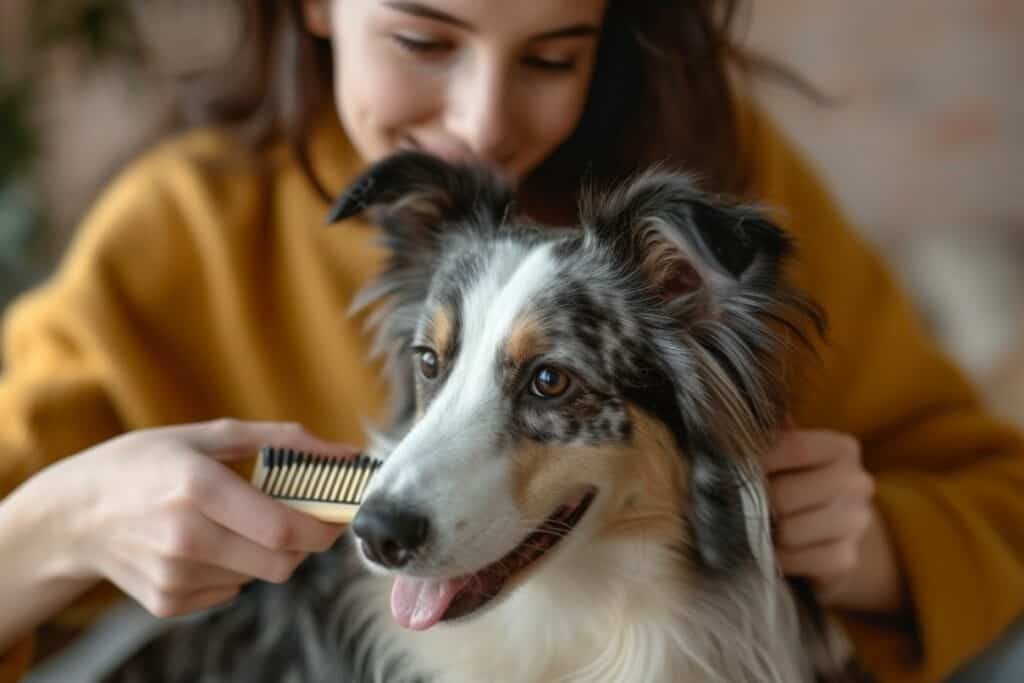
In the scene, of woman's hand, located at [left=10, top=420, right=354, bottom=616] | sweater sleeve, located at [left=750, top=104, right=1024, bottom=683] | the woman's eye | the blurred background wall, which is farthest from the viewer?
the blurred background wall

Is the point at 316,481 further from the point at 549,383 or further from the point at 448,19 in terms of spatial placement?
the point at 448,19

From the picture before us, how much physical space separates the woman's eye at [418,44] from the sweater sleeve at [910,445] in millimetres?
480

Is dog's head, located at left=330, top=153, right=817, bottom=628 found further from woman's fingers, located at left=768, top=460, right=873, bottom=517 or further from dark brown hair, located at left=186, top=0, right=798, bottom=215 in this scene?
dark brown hair, located at left=186, top=0, right=798, bottom=215

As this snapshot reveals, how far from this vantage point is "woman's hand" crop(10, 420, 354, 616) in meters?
1.06

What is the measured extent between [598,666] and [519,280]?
413 mm

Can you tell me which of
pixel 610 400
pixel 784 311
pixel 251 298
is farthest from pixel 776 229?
pixel 251 298

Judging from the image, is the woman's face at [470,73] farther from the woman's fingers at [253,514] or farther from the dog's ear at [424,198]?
the woman's fingers at [253,514]

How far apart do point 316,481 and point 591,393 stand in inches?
11.1

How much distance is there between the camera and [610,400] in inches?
42.9

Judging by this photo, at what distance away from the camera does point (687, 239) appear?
999 mm

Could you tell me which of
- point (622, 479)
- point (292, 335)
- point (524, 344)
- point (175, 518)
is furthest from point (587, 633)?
point (292, 335)

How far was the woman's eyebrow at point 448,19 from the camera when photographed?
1.22m

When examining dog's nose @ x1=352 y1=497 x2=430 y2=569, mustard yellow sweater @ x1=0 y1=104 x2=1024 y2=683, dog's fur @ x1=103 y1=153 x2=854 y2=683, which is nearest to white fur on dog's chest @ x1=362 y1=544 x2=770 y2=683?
dog's fur @ x1=103 y1=153 x2=854 y2=683

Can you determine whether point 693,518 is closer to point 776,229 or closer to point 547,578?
point 547,578
